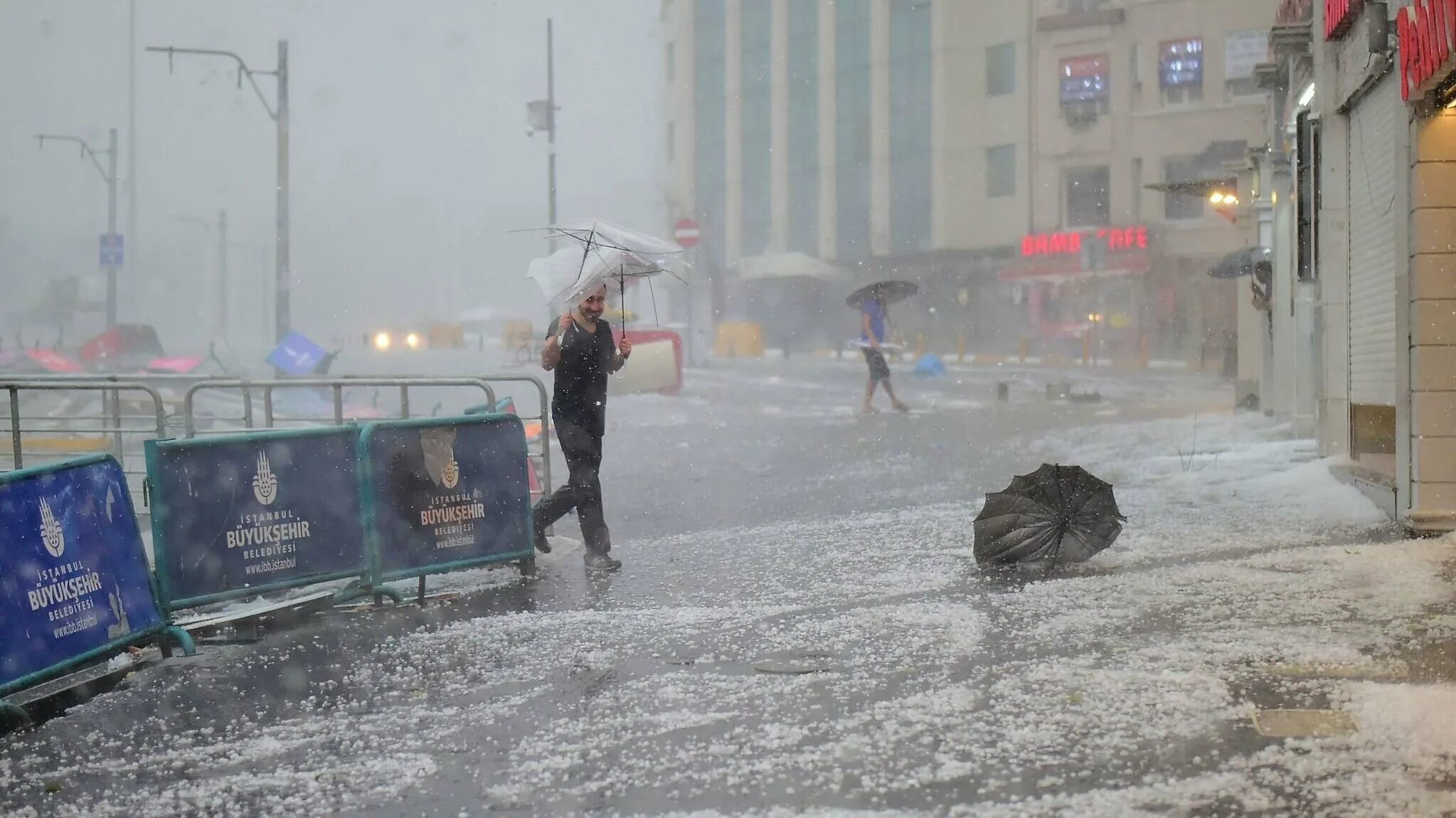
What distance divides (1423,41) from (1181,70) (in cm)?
4052

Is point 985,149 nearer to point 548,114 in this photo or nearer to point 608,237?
point 548,114

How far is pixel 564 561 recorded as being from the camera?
9.02 meters

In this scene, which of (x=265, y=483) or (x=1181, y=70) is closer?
(x=265, y=483)

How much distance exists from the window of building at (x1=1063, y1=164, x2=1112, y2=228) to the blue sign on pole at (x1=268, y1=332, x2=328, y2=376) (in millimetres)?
32914

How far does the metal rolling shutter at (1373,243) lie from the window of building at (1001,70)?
42133 millimetres

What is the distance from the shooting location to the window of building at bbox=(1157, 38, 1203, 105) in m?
45.5

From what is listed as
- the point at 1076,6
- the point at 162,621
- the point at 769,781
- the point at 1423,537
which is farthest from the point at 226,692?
the point at 1076,6

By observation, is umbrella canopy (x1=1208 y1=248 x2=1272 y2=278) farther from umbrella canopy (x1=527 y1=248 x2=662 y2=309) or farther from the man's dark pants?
the man's dark pants

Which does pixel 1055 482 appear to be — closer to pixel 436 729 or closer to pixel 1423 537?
pixel 1423 537

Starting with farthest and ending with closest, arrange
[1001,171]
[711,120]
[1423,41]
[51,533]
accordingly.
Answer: [711,120]
[1001,171]
[1423,41]
[51,533]

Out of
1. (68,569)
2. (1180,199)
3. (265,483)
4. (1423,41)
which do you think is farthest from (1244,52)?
(68,569)

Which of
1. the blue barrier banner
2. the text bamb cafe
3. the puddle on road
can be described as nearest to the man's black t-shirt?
the blue barrier banner

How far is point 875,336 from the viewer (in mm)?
20891

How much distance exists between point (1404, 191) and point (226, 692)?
7.66 meters
